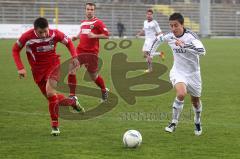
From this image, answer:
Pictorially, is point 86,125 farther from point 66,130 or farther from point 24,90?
point 24,90

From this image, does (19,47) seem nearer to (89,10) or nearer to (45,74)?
(45,74)

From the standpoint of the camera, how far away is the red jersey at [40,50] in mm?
10102

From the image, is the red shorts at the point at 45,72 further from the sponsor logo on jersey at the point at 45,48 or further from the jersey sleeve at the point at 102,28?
the jersey sleeve at the point at 102,28

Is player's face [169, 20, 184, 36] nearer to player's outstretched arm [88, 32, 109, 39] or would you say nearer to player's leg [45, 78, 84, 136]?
player's leg [45, 78, 84, 136]

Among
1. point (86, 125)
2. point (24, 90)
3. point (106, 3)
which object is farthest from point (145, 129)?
point (106, 3)

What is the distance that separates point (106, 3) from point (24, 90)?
46.7 metres

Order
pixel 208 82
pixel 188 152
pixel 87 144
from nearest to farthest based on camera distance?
pixel 188 152
pixel 87 144
pixel 208 82

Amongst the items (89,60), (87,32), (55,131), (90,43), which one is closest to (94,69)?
(89,60)

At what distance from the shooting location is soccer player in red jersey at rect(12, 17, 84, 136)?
10.1 meters

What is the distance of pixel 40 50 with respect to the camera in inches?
403

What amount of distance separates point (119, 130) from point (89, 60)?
14.5ft

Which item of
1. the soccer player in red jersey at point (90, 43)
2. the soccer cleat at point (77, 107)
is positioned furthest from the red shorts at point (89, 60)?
the soccer cleat at point (77, 107)

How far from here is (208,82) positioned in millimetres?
19516

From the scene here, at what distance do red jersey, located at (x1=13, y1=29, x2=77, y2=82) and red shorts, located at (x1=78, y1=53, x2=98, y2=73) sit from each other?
157 inches
